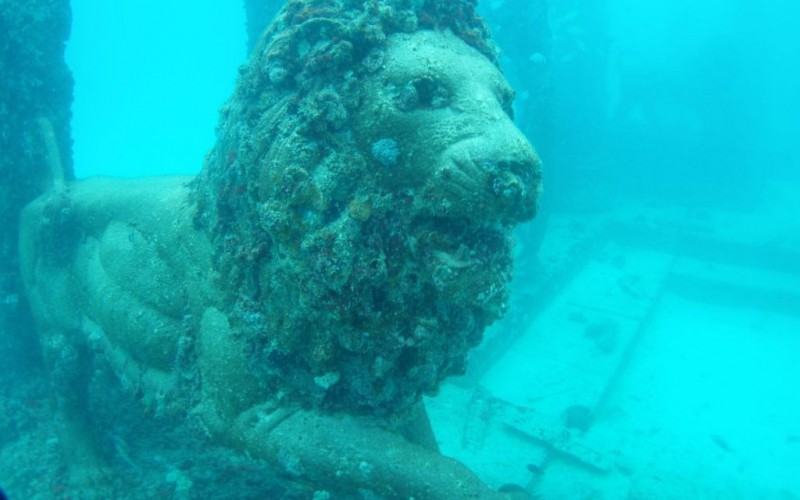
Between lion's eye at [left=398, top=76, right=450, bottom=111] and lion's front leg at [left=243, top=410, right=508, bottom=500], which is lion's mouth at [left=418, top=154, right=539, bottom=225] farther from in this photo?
lion's front leg at [left=243, top=410, right=508, bottom=500]

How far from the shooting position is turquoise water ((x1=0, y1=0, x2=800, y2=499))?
16.9 ft

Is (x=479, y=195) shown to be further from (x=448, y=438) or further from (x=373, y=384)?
(x=448, y=438)

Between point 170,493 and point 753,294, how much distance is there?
18.8 m

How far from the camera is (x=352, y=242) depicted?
245 cm

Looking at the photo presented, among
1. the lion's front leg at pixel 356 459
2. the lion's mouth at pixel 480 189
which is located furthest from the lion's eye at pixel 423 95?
the lion's front leg at pixel 356 459

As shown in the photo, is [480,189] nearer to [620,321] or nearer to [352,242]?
[352,242]

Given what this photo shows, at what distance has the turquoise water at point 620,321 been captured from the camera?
16.9ft

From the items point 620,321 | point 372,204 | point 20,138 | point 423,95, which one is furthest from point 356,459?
point 620,321

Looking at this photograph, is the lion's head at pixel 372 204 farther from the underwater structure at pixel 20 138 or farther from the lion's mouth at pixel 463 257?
the underwater structure at pixel 20 138

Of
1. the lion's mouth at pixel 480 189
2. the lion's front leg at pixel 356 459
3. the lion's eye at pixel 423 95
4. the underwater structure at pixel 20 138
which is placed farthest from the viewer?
the underwater structure at pixel 20 138

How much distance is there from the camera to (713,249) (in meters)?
19.2

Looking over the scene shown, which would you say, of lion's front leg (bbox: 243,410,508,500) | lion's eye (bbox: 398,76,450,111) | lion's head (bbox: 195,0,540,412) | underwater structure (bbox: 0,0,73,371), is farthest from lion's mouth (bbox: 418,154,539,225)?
underwater structure (bbox: 0,0,73,371)

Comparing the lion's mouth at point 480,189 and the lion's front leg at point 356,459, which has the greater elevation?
the lion's mouth at point 480,189

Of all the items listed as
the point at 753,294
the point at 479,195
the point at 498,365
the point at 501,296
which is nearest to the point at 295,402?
the point at 501,296
